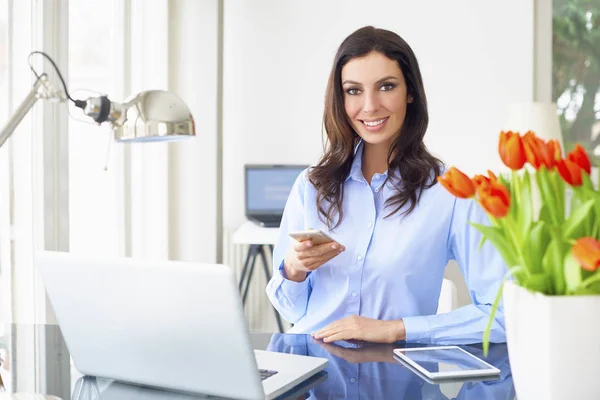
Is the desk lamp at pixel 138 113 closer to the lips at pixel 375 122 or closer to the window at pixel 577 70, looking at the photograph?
the lips at pixel 375 122

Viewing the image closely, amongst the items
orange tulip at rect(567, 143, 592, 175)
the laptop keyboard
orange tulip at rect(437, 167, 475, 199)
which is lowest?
the laptop keyboard

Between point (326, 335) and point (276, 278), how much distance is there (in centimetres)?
32

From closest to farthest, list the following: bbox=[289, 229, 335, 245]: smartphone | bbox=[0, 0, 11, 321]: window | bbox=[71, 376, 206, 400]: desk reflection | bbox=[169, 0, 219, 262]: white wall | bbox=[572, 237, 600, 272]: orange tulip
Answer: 1. bbox=[572, 237, 600, 272]: orange tulip
2. bbox=[71, 376, 206, 400]: desk reflection
3. bbox=[289, 229, 335, 245]: smartphone
4. bbox=[0, 0, 11, 321]: window
5. bbox=[169, 0, 219, 262]: white wall

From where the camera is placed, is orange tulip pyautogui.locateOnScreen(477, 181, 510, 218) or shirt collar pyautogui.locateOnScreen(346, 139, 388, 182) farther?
shirt collar pyautogui.locateOnScreen(346, 139, 388, 182)

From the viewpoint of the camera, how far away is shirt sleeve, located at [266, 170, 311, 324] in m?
1.85

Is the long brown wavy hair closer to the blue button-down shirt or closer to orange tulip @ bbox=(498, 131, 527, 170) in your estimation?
the blue button-down shirt

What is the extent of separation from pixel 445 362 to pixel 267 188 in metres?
2.82

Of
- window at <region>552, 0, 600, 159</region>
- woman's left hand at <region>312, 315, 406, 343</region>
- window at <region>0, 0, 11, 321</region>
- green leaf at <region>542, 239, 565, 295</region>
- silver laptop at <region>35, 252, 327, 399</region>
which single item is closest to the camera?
green leaf at <region>542, 239, 565, 295</region>

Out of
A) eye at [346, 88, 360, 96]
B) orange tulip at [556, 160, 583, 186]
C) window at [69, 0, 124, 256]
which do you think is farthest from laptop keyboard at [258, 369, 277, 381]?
window at [69, 0, 124, 256]

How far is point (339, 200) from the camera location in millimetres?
1913

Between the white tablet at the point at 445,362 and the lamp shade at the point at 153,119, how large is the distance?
574mm

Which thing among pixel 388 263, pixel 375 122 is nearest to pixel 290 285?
pixel 388 263

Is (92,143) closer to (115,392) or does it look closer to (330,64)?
(330,64)

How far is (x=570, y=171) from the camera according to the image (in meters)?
0.86
